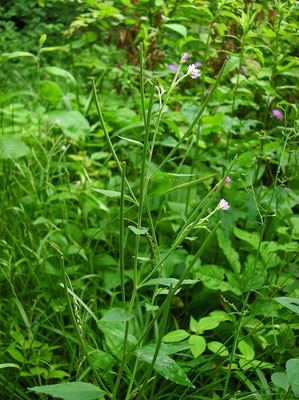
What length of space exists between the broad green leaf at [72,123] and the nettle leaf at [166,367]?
105 centimetres

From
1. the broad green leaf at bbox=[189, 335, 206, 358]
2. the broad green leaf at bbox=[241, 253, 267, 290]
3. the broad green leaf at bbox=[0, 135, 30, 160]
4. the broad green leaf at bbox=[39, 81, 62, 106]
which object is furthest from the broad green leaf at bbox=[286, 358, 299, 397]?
the broad green leaf at bbox=[39, 81, 62, 106]

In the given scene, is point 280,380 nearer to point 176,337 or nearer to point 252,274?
point 176,337

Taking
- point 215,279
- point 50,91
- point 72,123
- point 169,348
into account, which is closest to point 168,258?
point 215,279

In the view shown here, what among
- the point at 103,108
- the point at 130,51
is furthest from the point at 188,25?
the point at 103,108

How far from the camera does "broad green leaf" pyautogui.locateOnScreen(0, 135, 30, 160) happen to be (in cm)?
145

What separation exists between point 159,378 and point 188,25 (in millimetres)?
1445

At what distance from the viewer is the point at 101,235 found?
4.15 ft

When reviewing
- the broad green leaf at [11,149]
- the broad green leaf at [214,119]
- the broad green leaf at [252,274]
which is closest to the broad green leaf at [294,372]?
the broad green leaf at [252,274]

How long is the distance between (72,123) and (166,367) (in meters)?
1.13

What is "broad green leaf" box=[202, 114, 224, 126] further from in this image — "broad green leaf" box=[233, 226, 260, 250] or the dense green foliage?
"broad green leaf" box=[233, 226, 260, 250]

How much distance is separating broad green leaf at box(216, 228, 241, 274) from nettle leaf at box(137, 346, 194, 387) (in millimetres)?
474

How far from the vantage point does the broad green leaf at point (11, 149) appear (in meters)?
1.45

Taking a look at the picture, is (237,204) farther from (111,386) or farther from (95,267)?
(111,386)

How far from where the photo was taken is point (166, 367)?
63cm
